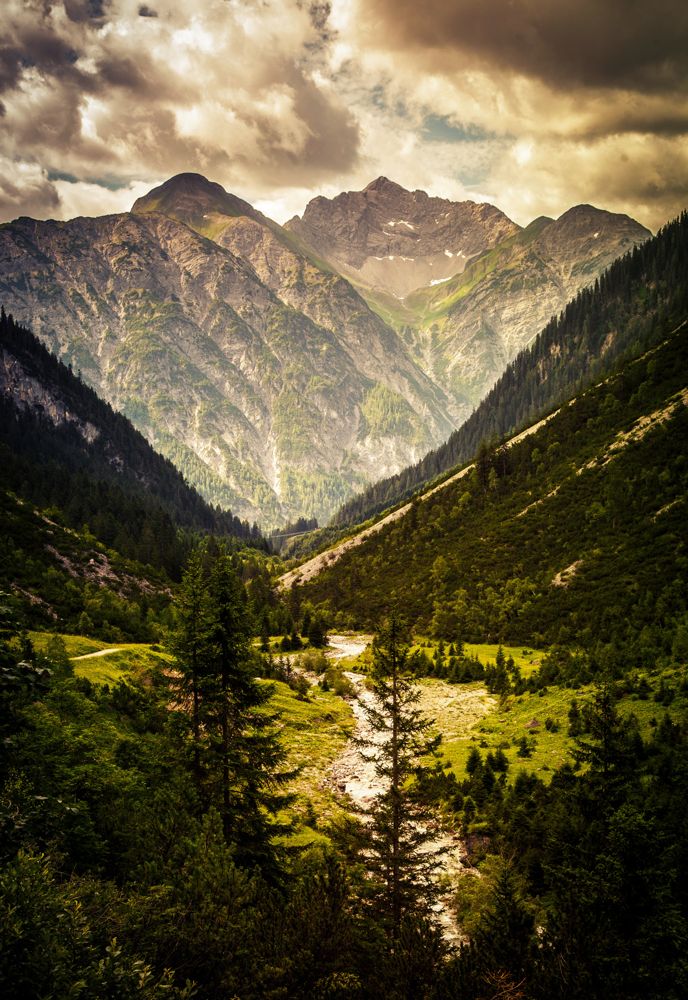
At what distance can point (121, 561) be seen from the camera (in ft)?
281

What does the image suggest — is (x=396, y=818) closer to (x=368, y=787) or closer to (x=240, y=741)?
(x=240, y=741)

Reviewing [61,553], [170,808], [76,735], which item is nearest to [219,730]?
[170,808]

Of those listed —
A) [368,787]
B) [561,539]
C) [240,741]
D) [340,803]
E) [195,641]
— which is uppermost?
[561,539]

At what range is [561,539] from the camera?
82.6 meters

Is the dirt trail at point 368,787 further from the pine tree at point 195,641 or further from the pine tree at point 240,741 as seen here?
the pine tree at point 195,641

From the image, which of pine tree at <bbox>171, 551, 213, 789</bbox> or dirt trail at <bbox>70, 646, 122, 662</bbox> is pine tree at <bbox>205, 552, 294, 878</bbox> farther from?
dirt trail at <bbox>70, 646, 122, 662</bbox>

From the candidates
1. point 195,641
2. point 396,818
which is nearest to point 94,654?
point 195,641


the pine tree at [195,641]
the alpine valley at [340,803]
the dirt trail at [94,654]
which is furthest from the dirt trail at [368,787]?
the dirt trail at [94,654]

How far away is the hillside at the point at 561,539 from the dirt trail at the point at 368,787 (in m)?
18.7

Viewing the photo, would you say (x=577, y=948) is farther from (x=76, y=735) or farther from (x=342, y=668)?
(x=342, y=668)

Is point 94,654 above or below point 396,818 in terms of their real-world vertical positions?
above

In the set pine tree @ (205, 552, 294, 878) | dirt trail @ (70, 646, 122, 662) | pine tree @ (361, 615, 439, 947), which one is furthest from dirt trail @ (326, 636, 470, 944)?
dirt trail @ (70, 646, 122, 662)

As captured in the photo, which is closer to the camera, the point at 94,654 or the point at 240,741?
the point at 240,741

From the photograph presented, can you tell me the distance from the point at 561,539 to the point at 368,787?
56952 millimetres
